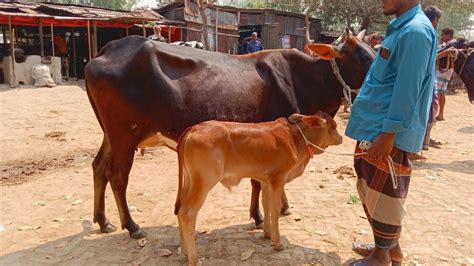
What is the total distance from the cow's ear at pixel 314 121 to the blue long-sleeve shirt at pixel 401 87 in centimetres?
50

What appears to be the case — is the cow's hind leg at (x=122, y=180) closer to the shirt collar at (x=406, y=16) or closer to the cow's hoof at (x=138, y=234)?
the cow's hoof at (x=138, y=234)

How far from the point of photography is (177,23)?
64.0 ft

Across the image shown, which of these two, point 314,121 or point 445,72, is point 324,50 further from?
point 445,72

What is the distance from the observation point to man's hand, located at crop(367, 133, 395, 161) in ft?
10.0

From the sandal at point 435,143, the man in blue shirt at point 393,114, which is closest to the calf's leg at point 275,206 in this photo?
the man in blue shirt at point 393,114

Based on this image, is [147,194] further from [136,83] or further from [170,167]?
[136,83]

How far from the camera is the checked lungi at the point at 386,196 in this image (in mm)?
3309

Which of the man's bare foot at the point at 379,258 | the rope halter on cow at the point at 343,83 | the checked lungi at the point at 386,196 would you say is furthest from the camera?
the rope halter on cow at the point at 343,83

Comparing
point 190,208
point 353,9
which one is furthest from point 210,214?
point 353,9

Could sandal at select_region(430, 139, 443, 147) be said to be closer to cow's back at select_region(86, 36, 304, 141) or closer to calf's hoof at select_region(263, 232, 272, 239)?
cow's back at select_region(86, 36, 304, 141)

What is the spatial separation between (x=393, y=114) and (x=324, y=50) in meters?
1.58

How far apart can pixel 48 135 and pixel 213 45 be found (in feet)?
44.4

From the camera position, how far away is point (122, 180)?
449 cm

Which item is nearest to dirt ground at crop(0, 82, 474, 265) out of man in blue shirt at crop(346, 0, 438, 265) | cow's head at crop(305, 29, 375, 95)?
man in blue shirt at crop(346, 0, 438, 265)
